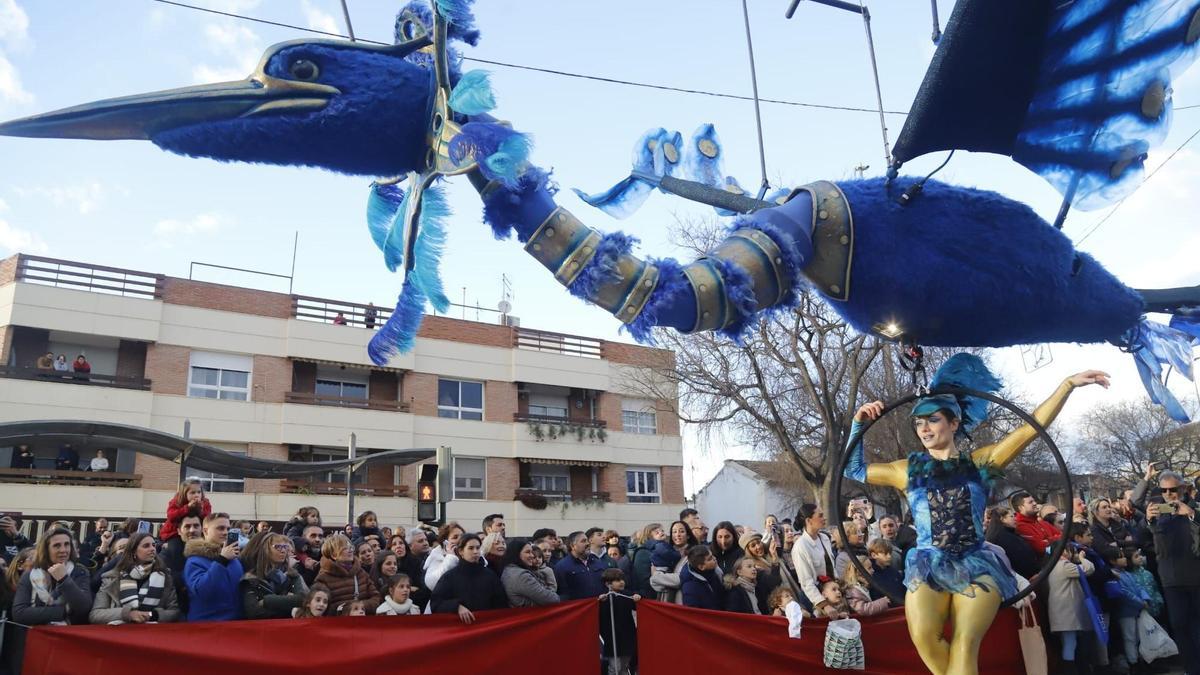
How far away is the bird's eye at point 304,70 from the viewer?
288cm

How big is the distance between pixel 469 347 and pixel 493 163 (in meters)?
26.2

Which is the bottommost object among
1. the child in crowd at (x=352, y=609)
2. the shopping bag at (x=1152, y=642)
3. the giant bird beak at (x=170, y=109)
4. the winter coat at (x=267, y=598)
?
the shopping bag at (x=1152, y=642)

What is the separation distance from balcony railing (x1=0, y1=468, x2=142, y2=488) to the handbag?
19767 mm

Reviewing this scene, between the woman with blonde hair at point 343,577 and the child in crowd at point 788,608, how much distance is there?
2.75 m

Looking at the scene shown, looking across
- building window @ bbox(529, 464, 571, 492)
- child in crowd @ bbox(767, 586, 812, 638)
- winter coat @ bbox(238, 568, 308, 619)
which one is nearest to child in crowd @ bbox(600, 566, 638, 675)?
child in crowd @ bbox(767, 586, 812, 638)

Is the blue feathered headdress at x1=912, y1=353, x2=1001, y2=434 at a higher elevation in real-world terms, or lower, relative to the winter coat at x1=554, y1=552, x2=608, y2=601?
higher

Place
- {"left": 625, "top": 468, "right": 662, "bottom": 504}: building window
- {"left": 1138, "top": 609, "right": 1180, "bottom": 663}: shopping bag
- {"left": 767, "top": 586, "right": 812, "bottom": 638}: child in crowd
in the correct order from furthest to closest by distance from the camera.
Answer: {"left": 625, "top": 468, "right": 662, "bottom": 504}: building window
{"left": 1138, "top": 609, "right": 1180, "bottom": 663}: shopping bag
{"left": 767, "top": 586, "right": 812, "bottom": 638}: child in crowd

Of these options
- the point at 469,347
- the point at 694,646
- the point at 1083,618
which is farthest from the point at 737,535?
the point at 469,347

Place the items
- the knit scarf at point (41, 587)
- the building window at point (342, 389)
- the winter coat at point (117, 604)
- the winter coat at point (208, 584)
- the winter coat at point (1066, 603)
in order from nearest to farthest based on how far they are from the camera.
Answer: the knit scarf at point (41, 587)
the winter coat at point (117, 604)
the winter coat at point (208, 584)
the winter coat at point (1066, 603)
the building window at point (342, 389)

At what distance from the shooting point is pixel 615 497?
99.6ft

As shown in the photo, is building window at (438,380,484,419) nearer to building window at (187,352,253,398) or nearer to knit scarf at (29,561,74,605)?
building window at (187,352,253,398)

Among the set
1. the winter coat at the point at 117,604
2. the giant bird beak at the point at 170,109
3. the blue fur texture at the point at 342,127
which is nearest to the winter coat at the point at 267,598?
the winter coat at the point at 117,604

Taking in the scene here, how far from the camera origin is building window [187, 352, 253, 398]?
78.9ft

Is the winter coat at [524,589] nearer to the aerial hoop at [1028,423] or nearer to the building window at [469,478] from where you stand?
the aerial hoop at [1028,423]
